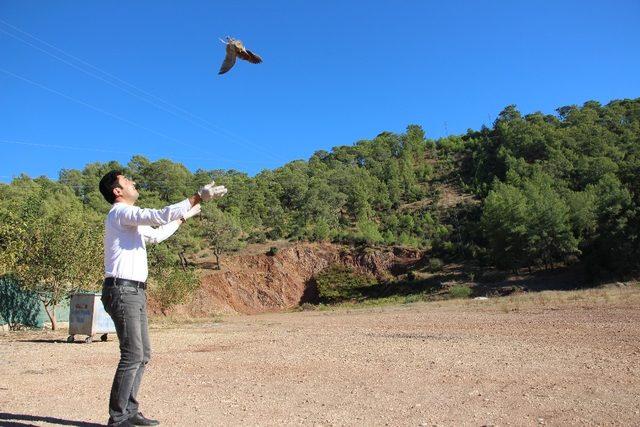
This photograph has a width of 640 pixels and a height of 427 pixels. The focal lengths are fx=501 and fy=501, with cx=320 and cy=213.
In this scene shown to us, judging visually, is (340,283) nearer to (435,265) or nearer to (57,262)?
(435,265)

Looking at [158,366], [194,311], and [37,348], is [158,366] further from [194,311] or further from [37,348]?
[194,311]

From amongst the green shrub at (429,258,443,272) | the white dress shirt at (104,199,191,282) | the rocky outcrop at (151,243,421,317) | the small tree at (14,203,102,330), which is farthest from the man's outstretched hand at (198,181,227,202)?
the green shrub at (429,258,443,272)

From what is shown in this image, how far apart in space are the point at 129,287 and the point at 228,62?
3703 mm

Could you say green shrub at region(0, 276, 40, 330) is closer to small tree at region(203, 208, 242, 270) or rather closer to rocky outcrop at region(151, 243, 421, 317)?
rocky outcrop at region(151, 243, 421, 317)

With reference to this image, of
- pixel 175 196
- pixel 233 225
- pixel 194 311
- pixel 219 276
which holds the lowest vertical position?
pixel 194 311

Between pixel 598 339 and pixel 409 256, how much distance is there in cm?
4702

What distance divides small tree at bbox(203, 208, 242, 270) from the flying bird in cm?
4590

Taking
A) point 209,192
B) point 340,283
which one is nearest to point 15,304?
point 209,192

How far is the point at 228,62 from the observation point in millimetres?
6492

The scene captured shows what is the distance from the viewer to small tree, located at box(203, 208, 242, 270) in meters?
52.0

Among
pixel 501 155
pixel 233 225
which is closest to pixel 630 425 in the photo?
pixel 233 225

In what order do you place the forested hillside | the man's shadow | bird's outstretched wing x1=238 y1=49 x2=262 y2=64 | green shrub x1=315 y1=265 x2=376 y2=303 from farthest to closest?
1. green shrub x1=315 y1=265 x2=376 y2=303
2. the forested hillside
3. bird's outstretched wing x1=238 y1=49 x2=262 y2=64
4. the man's shadow

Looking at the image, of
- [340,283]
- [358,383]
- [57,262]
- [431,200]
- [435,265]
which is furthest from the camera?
[431,200]

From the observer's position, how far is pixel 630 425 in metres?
3.64
